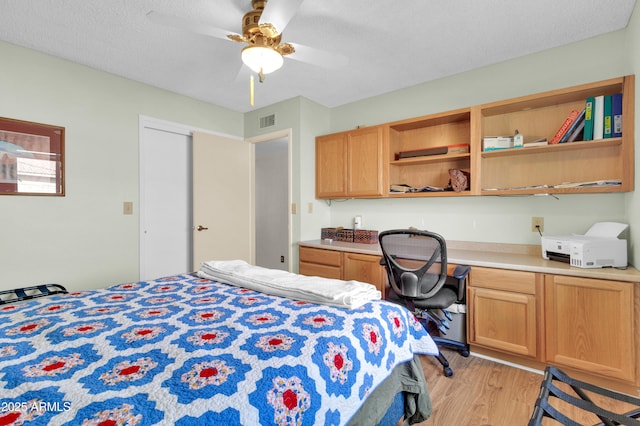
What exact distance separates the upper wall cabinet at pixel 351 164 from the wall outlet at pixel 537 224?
51.4 inches

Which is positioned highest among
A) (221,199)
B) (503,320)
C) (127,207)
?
(221,199)

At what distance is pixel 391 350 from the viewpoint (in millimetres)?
1261

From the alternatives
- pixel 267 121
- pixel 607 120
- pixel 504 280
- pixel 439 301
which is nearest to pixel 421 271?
pixel 439 301

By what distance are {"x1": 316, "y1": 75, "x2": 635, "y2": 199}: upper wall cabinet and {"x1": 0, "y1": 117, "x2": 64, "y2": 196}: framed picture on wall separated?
245cm

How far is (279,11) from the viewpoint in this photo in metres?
1.45

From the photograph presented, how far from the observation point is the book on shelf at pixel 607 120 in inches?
79.4

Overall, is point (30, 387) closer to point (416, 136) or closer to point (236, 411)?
point (236, 411)

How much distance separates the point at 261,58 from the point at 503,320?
2.45 meters

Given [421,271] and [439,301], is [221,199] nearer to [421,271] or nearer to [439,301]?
[421,271]

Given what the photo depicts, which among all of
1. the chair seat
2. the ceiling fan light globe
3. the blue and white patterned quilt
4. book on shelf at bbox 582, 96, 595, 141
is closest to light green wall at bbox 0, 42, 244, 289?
the blue and white patterned quilt

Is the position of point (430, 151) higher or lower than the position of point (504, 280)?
higher

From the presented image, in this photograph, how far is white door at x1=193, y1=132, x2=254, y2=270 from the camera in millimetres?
3354

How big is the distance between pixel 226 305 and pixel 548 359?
215 centimetres

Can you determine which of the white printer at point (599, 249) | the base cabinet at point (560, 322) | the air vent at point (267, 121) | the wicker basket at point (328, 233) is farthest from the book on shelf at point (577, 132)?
the air vent at point (267, 121)
